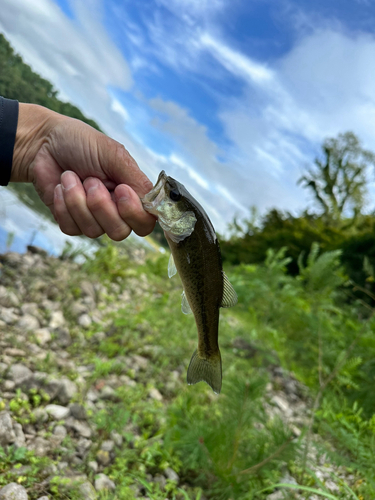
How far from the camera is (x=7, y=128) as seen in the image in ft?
8.52

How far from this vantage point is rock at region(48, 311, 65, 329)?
12.4 ft

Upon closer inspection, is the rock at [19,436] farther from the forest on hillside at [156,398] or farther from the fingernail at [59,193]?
the fingernail at [59,193]

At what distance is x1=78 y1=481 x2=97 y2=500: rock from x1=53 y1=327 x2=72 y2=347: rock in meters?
1.57

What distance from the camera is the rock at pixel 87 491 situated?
86.0 inches

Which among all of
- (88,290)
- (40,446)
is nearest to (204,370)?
(40,446)

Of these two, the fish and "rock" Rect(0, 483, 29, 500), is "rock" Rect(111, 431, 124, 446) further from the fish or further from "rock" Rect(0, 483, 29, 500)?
the fish

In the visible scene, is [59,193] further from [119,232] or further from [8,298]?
[8,298]

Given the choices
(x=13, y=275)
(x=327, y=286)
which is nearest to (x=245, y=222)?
(x=327, y=286)

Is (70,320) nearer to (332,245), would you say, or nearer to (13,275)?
(13,275)

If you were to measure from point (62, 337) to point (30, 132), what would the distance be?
6.59 ft

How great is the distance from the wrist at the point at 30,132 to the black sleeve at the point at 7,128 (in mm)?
49

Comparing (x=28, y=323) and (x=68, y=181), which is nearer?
(x=68, y=181)

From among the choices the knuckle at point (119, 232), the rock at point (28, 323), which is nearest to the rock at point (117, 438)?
the rock at point (28, 323)

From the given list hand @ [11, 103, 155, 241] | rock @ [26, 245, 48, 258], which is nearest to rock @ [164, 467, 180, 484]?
hand @ [11, 103, 155, 241]
